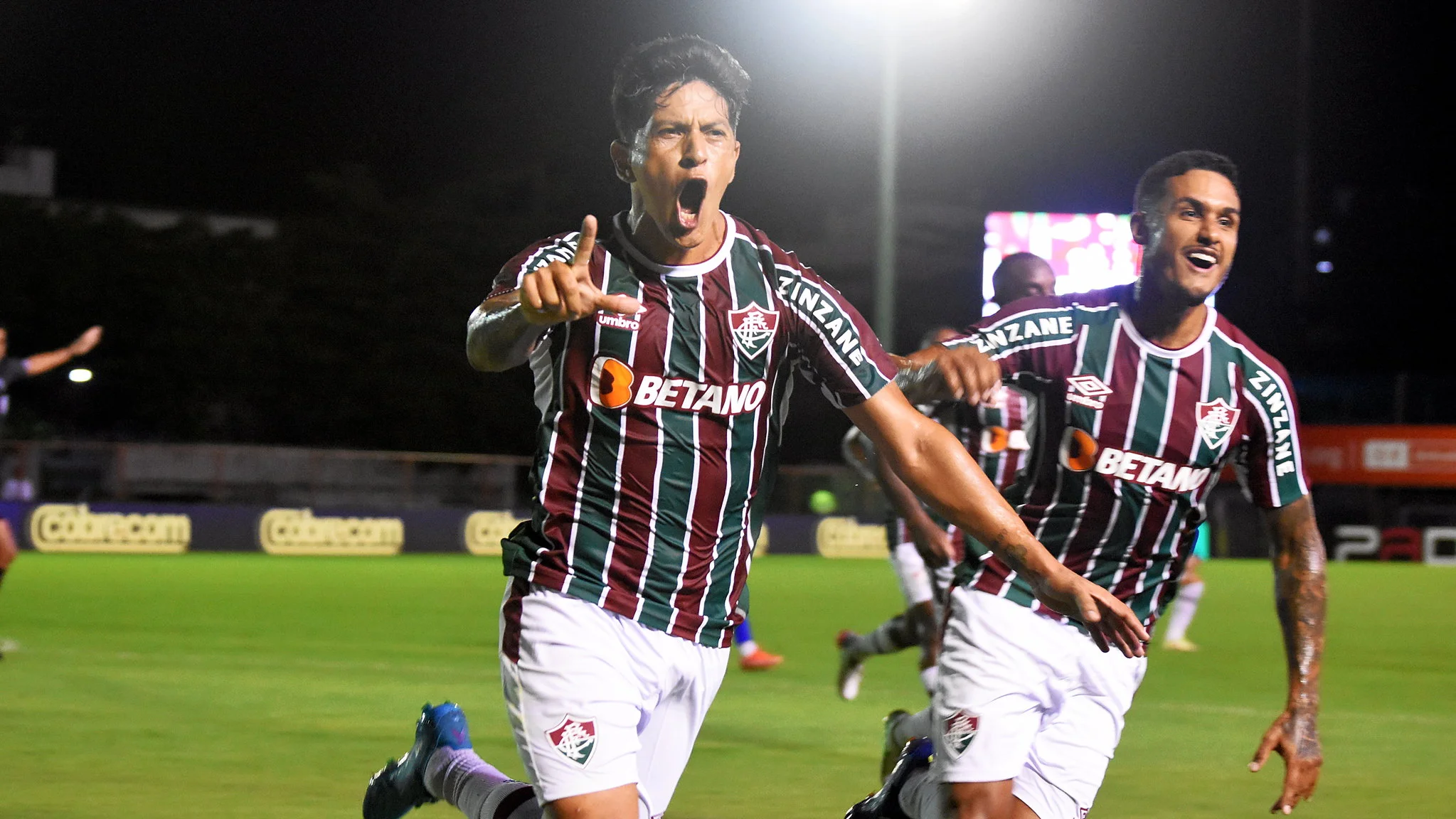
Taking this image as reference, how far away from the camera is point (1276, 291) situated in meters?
51.3

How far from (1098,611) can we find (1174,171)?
5.32 ft

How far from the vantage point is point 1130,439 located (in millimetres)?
4805

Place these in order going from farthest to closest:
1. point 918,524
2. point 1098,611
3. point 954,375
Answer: point 918,524, point 954,375, point 1098,611

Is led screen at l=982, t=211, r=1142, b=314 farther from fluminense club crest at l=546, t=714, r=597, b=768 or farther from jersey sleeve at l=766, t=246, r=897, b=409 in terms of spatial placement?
fluminense club crest at l=546, t=714, r=597, b=768

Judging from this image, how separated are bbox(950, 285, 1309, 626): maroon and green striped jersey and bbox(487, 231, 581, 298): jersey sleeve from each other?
52.1 inches

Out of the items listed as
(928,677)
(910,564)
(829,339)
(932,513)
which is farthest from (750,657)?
(829,339)

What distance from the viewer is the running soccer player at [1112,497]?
15.7ft

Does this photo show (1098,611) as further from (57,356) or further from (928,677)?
(57,356)

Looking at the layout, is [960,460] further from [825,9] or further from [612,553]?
[825,9]

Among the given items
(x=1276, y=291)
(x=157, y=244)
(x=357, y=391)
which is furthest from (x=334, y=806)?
(x=1276, y=291)

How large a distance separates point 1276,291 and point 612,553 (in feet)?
165

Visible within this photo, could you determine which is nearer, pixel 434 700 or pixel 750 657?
pixel 434 700

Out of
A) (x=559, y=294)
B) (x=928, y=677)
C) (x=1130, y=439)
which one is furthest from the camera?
(x=928, y=677)

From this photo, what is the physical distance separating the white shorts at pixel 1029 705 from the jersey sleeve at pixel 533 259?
5.31 ft
